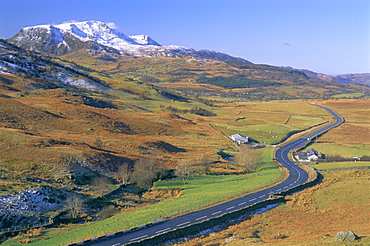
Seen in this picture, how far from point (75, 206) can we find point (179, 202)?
13.4m

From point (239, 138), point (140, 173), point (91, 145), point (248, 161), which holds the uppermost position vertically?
point (239, 138)

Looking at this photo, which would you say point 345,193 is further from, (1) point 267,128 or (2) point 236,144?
(1) point 267,128

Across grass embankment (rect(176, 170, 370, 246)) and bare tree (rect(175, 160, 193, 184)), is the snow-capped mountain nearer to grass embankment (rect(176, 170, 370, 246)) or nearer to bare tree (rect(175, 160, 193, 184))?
bare tree (rect(175, 160, 193, 184))

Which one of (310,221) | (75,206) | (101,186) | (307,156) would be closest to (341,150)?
(307,156)

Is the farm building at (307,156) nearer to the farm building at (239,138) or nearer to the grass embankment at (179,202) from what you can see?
the grass embankment at (179,202)

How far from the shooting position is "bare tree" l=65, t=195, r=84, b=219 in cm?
4094

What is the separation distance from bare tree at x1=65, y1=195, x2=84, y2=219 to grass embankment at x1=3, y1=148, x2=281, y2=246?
10.6ft

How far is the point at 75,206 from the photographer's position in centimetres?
4097

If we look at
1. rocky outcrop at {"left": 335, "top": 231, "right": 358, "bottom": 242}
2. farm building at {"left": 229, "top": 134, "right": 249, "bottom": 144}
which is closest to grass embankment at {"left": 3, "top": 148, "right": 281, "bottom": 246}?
rocky outcrop at {"left": 335, "top": 231, "right": 358, "bottom": 242}

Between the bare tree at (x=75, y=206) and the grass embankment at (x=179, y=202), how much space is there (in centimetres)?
322

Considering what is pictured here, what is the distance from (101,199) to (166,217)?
38.0 ft

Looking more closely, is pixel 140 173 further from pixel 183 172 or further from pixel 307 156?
pixel 307 156

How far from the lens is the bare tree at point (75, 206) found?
40938 mm

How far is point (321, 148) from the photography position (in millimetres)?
101688
